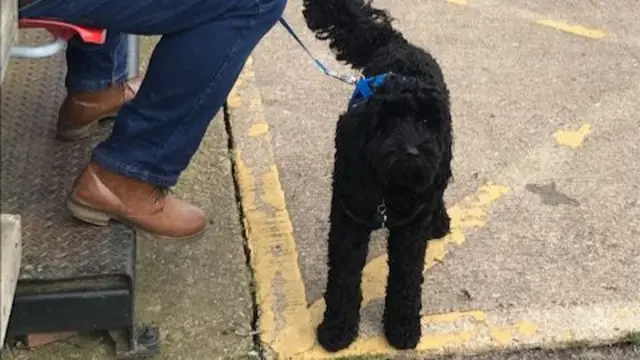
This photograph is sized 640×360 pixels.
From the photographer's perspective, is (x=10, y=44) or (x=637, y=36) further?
(x=637, y=36)

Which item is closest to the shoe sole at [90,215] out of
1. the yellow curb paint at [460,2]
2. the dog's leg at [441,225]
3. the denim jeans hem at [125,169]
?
the denim jeans hem at [125,169]

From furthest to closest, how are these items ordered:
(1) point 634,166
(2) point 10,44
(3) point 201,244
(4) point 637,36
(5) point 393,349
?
(4) point 637,36 → (1) point 634,166 → (3) point 201,244 → (5) point 393,349 → (2) point 10,44

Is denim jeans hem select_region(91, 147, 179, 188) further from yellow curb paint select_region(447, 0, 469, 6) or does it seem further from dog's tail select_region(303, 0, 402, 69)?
yellow curb paint select_region(447, 0, 469, 6)

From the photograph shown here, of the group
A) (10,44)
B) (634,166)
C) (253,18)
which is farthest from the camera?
(634,166)

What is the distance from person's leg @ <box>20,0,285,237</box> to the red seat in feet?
0.09

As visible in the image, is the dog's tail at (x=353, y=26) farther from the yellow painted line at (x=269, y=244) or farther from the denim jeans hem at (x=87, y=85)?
the denim jeans hem at (x=87, y=85)

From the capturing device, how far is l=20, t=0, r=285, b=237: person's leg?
2.92m

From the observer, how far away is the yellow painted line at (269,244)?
11.0 feet

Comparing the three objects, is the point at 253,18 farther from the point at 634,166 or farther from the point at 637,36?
the point at 637,36

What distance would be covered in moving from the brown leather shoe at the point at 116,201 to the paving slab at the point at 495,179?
1.43 feet

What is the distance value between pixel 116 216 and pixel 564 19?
3037mm

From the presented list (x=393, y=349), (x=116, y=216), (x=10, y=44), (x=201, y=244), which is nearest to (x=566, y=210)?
(x=393, y=349)

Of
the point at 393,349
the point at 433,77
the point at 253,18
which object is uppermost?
the point at 253,18

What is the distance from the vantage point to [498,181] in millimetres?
4117
